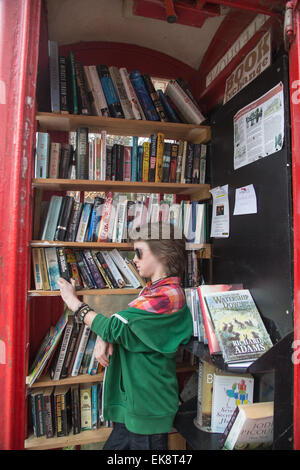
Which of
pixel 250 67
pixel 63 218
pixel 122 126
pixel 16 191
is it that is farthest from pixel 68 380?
pixel 250 67

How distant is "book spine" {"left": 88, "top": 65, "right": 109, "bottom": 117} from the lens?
6.18ft

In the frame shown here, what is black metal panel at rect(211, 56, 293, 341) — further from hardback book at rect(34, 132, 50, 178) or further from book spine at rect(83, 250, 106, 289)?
hardback book at rect(34, 132, 50, 178)

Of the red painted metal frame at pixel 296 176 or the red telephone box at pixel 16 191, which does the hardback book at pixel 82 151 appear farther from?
the red painted metal frame at pixel 296 176

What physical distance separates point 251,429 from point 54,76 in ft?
6.59

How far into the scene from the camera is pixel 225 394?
1442 millimetres

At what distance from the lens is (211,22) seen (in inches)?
72.8

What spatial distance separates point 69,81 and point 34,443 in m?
2.04

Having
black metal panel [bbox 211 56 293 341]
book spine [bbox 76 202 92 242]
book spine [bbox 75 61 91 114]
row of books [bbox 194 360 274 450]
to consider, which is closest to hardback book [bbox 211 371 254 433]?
row of books [bbox 194 360 274 450]

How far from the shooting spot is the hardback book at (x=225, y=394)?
4.70 ft

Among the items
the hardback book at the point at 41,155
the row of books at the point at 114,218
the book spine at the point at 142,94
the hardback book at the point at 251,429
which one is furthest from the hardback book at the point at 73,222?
the hardback book at the point at 251,429

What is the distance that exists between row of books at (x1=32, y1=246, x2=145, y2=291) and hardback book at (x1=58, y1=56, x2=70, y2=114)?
0.82 meters

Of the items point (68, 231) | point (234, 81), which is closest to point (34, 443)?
point (68, 231)

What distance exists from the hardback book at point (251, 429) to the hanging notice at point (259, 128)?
1.07 metres

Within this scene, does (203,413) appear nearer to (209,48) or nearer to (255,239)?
(255,239)
